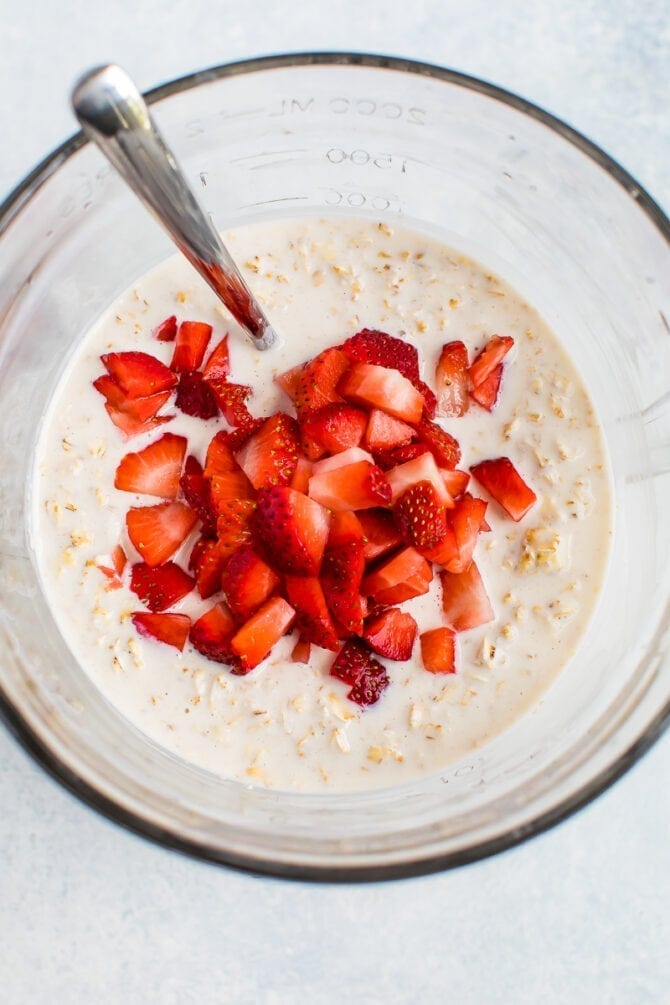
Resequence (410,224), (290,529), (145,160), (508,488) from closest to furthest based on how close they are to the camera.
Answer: (145,160)
(290,529)
(508,488)
(410,224)

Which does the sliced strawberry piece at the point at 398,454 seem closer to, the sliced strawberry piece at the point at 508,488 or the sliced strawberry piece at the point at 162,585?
the sliced strawberry piece at the point at 508,488

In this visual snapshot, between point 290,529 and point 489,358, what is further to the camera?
point 489,358

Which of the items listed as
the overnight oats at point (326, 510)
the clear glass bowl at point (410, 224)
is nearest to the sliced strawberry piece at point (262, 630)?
the overnight oats at point (326, 510)

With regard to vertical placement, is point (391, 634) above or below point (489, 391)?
below

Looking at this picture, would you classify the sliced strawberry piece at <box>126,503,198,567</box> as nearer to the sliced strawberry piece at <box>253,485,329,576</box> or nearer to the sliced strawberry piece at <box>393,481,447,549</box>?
the sliced strawberry piece at <box>253,485,329,576</box>

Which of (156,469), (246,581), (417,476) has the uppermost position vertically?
(417,476)

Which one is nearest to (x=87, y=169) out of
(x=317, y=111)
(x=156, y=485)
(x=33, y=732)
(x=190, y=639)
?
(x=317, y=111)

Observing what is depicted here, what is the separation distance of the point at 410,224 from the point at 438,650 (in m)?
0.71

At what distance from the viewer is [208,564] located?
1408 millimetres

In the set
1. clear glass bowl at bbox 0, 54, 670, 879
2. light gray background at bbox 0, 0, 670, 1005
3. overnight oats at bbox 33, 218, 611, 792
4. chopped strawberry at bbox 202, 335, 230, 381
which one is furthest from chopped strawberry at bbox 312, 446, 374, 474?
light gray background at bbox 0, 0, 670, 1005

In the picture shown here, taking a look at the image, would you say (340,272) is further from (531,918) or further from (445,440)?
(531,918)

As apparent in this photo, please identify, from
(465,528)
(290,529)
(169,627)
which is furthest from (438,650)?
(169,627)

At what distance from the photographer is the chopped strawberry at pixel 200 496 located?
143 cm

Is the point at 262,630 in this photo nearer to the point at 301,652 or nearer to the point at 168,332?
the point at 301,652
